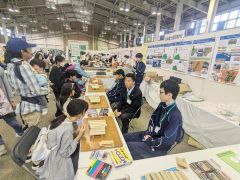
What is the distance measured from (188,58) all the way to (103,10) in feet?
31.8

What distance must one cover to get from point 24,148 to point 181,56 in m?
3.36

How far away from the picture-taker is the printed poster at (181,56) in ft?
10.4

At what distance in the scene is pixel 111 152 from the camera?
43.8 inches

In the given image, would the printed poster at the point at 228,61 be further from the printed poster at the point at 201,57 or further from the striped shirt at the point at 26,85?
the striped shirt at the point at 26,85

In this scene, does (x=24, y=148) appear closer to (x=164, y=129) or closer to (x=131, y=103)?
(x=164, y=129)

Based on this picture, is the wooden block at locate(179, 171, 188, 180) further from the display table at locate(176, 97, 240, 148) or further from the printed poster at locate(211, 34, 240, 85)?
the printed poster at locate(211, 34, 240, 85)

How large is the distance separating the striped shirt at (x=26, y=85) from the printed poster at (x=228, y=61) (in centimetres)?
272

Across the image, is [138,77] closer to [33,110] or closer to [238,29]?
[238,29]

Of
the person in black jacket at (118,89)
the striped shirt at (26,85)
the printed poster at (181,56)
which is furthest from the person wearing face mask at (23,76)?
the printed poster at (181,56)

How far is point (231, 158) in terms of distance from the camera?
113 centimetres

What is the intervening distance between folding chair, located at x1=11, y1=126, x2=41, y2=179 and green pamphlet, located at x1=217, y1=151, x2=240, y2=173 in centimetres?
148

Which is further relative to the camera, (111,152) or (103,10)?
(103,10)

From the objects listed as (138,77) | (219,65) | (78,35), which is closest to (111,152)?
(219,65)

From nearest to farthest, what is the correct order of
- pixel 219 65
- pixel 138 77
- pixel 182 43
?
pixel 219 65
pixel 182 43
pixel 138 77
